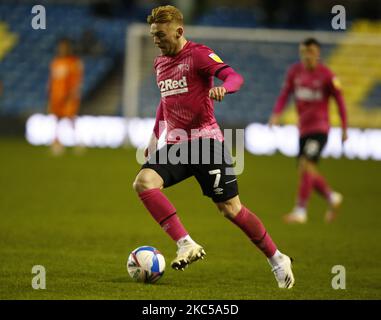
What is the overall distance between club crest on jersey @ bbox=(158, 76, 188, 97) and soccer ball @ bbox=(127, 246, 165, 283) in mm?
1222

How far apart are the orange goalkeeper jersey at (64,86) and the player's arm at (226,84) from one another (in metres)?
13.8

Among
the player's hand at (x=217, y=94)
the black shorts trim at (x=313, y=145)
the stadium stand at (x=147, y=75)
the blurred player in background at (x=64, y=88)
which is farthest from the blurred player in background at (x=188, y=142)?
the stadium stand at (x=147, y=75)

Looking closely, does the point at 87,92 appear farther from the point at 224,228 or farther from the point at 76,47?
the point at 224,228

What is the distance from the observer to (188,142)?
6789 millimetres

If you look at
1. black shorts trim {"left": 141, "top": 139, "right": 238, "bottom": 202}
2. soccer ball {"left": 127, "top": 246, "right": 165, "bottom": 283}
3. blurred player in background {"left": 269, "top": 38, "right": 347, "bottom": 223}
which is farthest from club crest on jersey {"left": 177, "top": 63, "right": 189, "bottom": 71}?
blurred player in background {"left": 269, "top": 38, "right": 347, "bottom": 223}

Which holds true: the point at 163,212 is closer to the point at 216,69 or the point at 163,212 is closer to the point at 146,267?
the point at 146,267

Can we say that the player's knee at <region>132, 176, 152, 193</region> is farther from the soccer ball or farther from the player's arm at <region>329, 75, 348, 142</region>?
the player's arm at <region>329, 75, 348, 142</region>

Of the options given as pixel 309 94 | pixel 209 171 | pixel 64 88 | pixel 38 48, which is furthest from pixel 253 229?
pixel 38 48

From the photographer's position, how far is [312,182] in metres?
11.6

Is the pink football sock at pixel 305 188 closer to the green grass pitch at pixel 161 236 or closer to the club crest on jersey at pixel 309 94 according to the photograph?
the green grass pitch at pixel 161 236

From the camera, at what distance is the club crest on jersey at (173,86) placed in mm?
6773

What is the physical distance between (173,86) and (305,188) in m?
4.99
